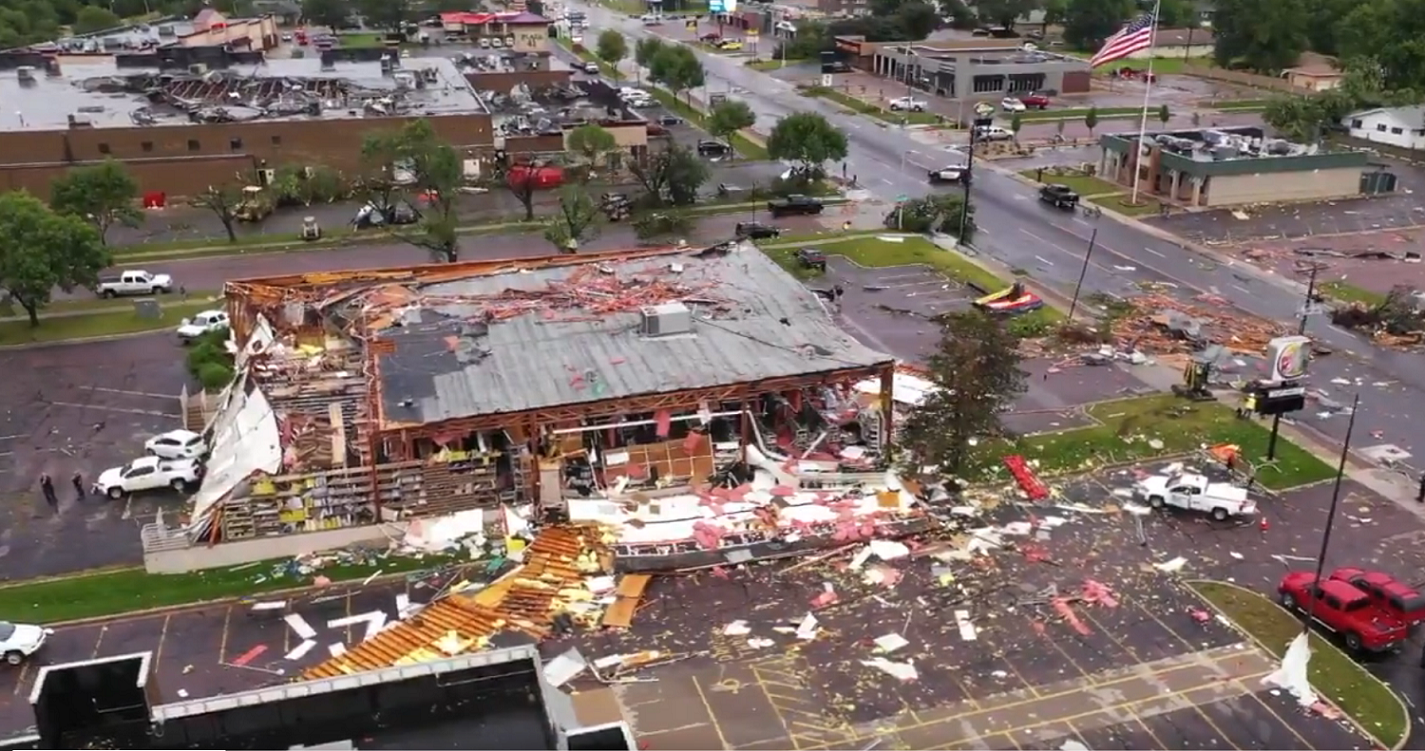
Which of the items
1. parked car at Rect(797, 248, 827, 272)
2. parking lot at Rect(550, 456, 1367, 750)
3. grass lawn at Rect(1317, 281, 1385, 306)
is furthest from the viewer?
parked car at Rect(797, 248, 827, 272)

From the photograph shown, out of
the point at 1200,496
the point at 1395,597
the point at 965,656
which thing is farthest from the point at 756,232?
the point at 1395,597

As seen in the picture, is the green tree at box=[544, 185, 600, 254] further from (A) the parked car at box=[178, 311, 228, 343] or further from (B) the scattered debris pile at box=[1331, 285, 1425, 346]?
(B) the scattered debris pile at box=[1331, 285, 1425, 346]

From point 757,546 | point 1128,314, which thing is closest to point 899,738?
point 757,546

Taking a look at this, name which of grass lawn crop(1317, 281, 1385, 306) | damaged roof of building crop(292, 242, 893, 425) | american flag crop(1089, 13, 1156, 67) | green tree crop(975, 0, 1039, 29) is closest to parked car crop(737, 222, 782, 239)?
damaged roof of building crop(292, 242, 893, 425)

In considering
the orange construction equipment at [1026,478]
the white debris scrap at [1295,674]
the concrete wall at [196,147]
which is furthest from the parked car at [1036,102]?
the white debris scrap at [1295,674]

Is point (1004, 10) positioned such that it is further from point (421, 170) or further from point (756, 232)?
point (421, 170)

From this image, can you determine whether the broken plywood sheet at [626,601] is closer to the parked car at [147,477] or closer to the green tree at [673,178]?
the parked car at [147,477]
